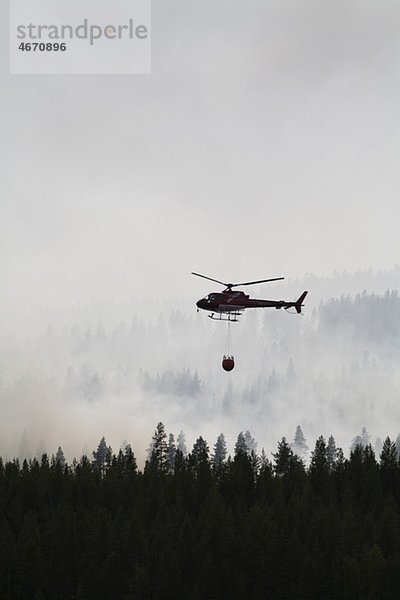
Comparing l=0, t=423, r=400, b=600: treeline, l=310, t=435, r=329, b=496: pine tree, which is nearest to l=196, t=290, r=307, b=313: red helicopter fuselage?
l=0, t=423, r=400, b=600: treeline

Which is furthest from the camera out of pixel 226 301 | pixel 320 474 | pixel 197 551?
pixel 320 474

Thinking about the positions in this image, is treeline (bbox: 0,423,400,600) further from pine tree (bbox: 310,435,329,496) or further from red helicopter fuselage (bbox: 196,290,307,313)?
red helicopter fuselage (bbox: 196,290,307,313)

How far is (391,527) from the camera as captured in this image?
143 m

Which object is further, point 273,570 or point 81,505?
point 81,505

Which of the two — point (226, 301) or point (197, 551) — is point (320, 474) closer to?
point (197, 551)

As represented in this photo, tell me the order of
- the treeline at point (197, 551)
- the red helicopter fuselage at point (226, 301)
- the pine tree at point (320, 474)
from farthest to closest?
the pine tree at point (320, 474), the treeline at point (197, 551), the red helicopter fuselage at point (226, 301)

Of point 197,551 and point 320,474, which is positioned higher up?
point 197,551

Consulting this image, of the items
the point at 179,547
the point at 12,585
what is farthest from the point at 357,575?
the point at 12,585

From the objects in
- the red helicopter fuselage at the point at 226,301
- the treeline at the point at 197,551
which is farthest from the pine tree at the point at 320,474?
the red helicopter fuselage at the point at 226,301

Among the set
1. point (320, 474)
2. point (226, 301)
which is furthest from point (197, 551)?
point (320, 474)

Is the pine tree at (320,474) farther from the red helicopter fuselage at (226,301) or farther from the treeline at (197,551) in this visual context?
the red helicopter fuselage at (226,301)

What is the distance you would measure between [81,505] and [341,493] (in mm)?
58430

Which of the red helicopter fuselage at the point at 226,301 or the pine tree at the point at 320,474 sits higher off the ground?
the red helicopter fuselage at the point at 226,301

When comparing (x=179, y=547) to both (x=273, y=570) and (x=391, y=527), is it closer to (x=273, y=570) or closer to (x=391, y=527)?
(x=273, y=570)
